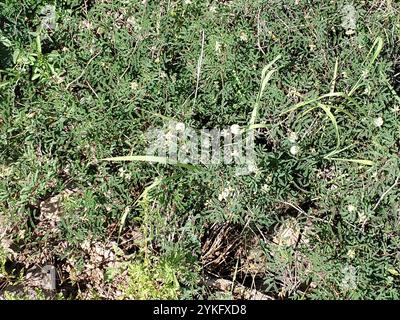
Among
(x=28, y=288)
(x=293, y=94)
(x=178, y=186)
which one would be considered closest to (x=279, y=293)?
(x=178, y=186)

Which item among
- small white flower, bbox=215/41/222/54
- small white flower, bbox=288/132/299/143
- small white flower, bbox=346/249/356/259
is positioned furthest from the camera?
small white flower, bbox=215/41/222/54

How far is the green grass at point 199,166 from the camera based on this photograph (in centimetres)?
298

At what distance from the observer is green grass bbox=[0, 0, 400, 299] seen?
298cm

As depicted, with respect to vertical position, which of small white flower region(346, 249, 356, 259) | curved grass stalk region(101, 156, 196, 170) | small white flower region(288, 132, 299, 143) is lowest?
small white flower region(346, 249, 356, 259)

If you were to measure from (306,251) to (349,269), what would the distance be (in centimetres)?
23

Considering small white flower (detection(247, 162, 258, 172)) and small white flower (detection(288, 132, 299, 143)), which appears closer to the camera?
small white flower (detection(247, 162, 258, 172))

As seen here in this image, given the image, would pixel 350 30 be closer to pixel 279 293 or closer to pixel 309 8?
pixel 309 8

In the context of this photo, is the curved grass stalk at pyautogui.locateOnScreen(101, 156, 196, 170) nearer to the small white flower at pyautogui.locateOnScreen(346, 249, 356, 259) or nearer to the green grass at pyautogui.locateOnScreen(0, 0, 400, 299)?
the green grass at pyautogui.locateOnScreen(0, 0, 400, 299)

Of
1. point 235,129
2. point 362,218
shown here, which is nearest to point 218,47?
point 235,129

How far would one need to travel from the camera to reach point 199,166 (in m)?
3.07

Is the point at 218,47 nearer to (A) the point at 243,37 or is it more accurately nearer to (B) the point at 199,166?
(A) the point at 243,37

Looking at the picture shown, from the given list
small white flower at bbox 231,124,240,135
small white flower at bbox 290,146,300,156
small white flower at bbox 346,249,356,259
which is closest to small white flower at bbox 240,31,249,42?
small white flower at bbox 231,124,240,135

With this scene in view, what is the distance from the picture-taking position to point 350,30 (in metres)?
3.37
